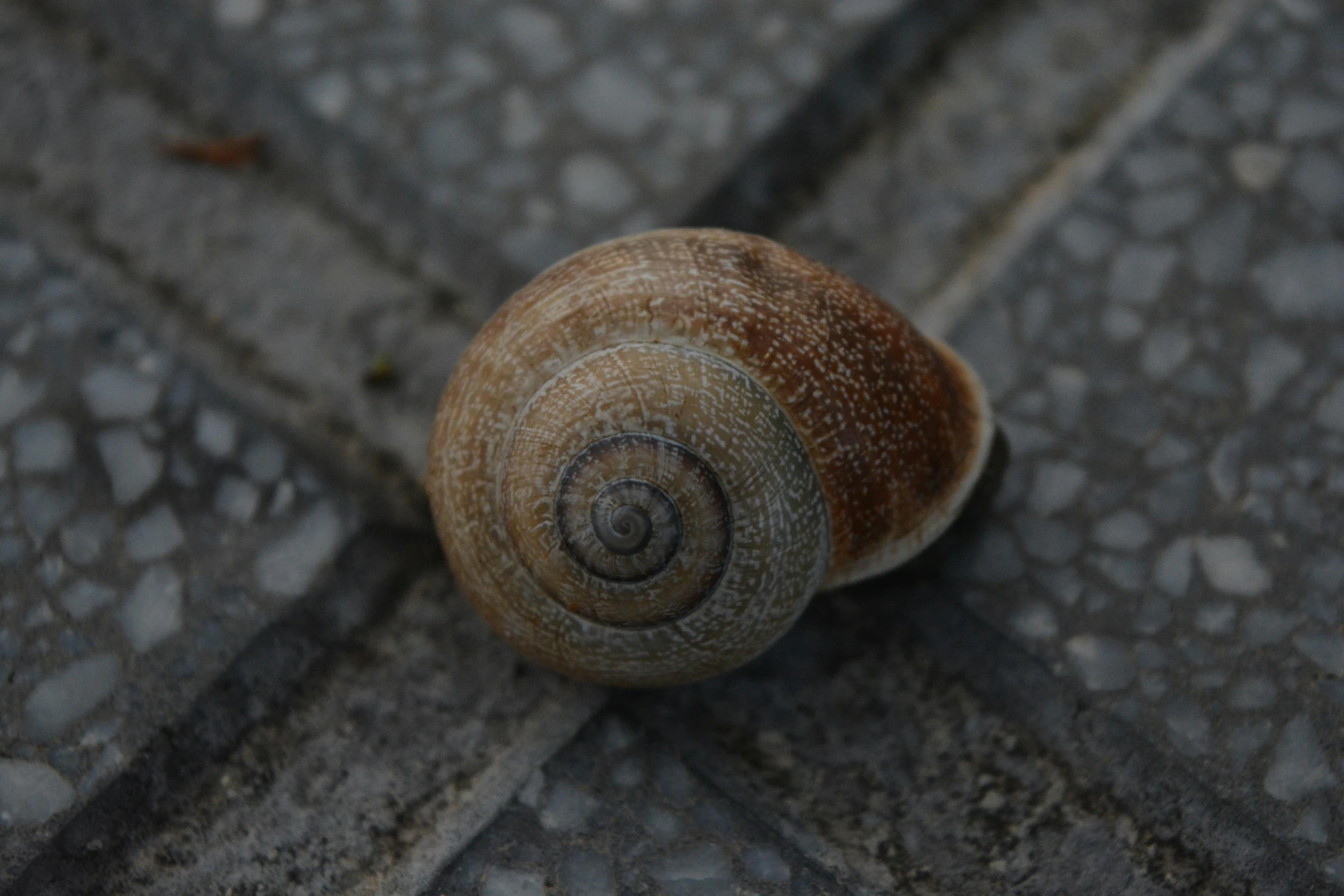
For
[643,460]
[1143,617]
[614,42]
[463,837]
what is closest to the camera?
[643,460]

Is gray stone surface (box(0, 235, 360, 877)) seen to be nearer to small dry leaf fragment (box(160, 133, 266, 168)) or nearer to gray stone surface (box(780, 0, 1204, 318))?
small dry leaf fragment (box(160, 133, 266, 168))

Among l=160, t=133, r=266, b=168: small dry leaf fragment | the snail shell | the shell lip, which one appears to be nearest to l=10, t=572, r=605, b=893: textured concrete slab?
the snail shell

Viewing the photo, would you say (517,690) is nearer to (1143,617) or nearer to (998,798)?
(998,798)

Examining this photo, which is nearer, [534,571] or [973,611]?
[534,571]

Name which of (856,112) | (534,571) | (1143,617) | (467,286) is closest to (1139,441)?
(1143,617)

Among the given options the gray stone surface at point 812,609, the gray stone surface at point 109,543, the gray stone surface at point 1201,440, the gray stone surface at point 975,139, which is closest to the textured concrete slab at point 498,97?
the gray stone surface at point 812,609

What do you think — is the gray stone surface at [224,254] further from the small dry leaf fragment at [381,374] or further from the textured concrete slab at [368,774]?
the textured concrete slab at [368,774]
